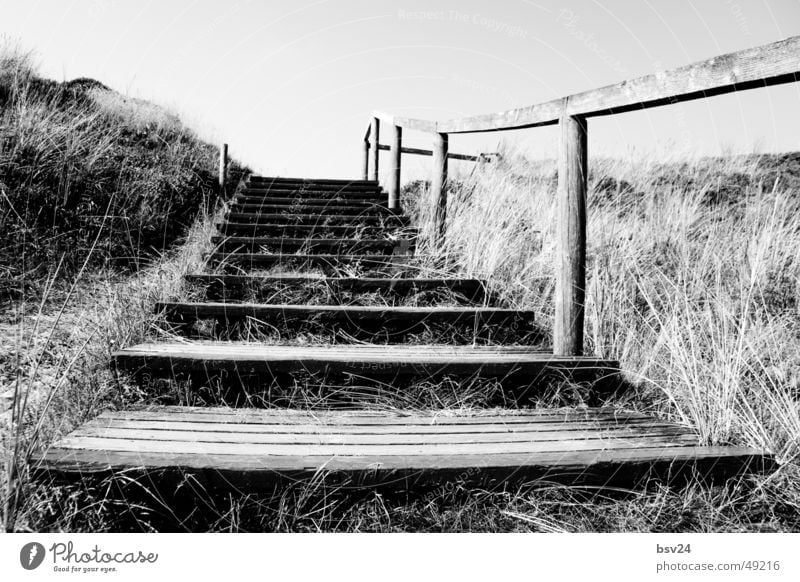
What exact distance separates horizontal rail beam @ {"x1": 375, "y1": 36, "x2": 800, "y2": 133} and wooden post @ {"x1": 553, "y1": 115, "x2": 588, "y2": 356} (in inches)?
5.3

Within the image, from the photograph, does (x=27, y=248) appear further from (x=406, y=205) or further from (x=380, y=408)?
(x=406, y=205)

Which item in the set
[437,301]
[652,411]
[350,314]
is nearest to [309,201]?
[437,301]

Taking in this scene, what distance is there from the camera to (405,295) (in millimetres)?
3264

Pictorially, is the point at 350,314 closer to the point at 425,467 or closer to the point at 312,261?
the point at 312,261

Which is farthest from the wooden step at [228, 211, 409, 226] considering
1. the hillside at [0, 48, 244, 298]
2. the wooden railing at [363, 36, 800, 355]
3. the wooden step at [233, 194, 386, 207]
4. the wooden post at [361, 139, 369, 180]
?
the wooden post at [361, 139, 369, 180]

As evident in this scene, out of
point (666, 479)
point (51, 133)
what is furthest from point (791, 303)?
point (51, 133)

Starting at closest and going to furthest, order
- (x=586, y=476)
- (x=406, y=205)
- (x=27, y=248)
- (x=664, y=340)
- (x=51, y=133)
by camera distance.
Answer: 1. (x=586, y=476)
2. (x=664, y=340)
3. (x=27, y=248)
4. (x=51, y=133)
5. (x=406, y=205)

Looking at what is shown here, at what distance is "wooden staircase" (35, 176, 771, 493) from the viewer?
1521 mm

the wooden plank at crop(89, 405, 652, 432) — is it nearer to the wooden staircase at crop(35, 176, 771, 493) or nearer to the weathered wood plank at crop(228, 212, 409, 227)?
the wooden staircase at crop(35, 176, 771, 493)

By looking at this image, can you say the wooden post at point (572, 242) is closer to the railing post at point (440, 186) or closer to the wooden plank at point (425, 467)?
the wooden plank at point (425, 467)

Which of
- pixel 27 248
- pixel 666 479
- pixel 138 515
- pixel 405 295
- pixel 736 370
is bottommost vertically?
pixel 138 515

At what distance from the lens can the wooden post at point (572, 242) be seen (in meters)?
2.35

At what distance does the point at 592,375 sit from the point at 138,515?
Result: 168 cm

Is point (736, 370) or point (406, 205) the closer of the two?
point (736, 370)
